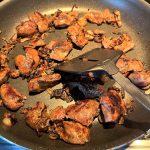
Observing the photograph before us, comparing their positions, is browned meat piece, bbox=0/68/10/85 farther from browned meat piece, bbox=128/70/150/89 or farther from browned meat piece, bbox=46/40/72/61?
browned meat piece, bbox=128/70/150/89

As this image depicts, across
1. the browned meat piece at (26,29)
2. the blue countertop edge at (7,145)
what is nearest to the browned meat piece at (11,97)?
the blue countertop edge at (7,145)

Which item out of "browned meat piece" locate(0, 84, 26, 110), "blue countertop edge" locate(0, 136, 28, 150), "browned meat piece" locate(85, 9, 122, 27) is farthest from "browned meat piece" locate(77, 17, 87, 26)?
"blue countertop edge" locate(0, 136, 28, 150)

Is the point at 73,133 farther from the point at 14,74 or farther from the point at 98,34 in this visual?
the point at 98,34

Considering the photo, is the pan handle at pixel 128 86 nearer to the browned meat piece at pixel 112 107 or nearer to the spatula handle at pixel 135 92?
the spatula handle at pixel 135 92

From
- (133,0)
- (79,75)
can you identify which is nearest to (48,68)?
(79,75)

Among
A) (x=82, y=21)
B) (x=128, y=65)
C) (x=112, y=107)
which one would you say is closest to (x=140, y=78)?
(x=128, y=65)

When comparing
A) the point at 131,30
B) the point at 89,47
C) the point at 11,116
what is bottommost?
the point at 11,116

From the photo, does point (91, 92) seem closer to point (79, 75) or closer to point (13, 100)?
point (79, 75)
